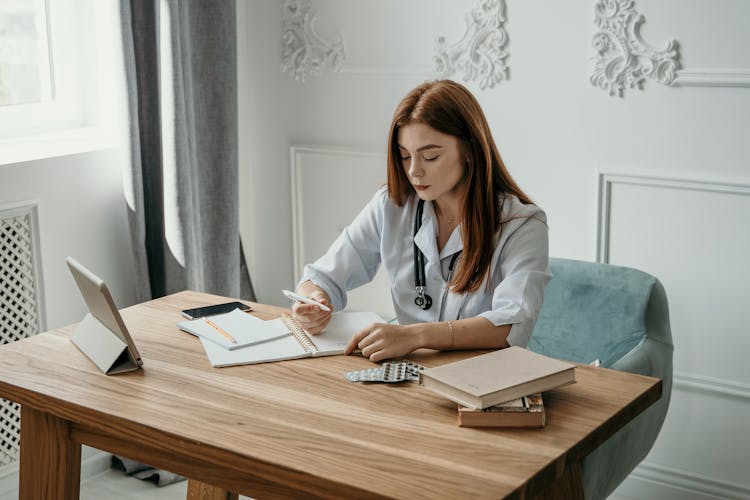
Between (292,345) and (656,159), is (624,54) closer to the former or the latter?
(656,159)

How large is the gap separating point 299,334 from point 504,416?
59 cm

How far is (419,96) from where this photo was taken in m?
2.17

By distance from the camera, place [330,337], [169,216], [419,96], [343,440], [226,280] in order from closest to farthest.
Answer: [343,440]
[330,337]
[419,96]
[169,216]
[226,280]

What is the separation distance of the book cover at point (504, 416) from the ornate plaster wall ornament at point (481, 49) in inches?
61.9

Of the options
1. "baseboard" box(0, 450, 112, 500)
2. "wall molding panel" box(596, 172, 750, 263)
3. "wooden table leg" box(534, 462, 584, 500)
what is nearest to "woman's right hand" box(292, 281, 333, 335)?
"wooden table leg" box(534, 462, 584, 500)

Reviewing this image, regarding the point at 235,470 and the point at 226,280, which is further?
the point at 226,280

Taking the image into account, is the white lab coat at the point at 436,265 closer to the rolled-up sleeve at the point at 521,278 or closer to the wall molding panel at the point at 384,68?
the rolled-up sleeve at the point at 521,278

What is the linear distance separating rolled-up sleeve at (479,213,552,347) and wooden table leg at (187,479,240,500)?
740 millimetres

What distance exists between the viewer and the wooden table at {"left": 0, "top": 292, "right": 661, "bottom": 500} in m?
1.45

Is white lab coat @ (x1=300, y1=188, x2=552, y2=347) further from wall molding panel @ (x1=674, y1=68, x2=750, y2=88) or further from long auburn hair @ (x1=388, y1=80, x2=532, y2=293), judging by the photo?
wall molding panel @ (x1=674, y1=68, x2=750, y2=88)

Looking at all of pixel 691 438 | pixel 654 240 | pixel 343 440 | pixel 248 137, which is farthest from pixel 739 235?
pixel 248 137

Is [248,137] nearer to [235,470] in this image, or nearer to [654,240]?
[654,240]

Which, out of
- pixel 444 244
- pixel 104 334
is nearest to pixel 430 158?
pixel 444 244

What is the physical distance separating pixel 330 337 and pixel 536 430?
1.91 feet
